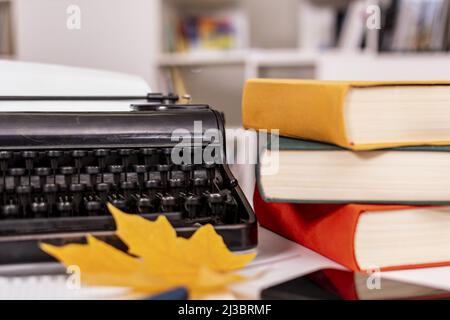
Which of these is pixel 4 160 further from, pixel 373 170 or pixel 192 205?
pixel 373 170

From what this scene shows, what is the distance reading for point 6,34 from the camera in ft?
9.19

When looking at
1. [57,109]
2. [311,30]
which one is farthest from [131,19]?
[57,109]

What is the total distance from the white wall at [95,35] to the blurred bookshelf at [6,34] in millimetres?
118

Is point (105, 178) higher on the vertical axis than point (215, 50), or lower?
lower

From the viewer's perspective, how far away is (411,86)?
619 millimetres

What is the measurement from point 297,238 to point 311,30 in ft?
7.91

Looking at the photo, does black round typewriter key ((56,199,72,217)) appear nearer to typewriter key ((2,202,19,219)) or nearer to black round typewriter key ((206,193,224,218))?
typewriter key ((2,202,19,219))

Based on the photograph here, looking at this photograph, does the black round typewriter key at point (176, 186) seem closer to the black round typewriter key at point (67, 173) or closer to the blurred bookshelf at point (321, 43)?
the black round typewriter key at point (67, 173)

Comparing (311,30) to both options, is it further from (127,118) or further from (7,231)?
(7,231)

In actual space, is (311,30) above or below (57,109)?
above

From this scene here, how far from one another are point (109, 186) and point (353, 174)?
10.8 inches
